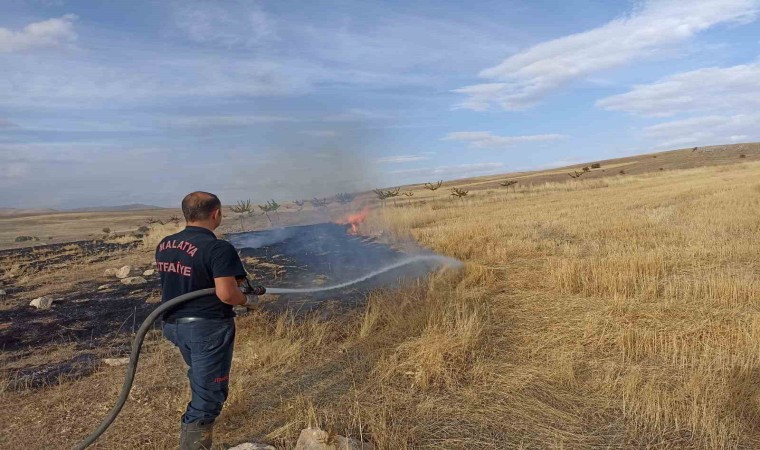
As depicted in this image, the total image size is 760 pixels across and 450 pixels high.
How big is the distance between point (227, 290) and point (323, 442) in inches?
47.5

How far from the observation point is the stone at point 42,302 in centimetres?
839

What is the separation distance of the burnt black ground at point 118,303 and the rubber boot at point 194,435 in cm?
252

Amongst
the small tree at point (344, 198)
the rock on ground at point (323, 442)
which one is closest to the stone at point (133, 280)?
the rock on ground at point (323, 442)

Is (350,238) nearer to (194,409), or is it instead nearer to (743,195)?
(194,409)

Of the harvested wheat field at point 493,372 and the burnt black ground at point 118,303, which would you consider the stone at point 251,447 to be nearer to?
the harvested wheat field at point 493,372

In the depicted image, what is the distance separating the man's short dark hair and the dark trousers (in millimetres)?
706

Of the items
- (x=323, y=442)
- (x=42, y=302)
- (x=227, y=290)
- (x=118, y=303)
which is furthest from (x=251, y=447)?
(x=42, y=302)

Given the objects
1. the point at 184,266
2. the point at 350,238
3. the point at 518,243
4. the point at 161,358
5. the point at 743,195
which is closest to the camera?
the point at 184,266

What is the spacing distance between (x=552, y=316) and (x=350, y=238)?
10.2 metres

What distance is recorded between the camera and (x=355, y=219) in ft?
57.9

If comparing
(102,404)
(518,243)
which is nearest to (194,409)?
(102,404)

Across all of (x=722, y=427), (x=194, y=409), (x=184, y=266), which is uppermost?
(x=184, y=266)

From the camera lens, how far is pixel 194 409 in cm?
328

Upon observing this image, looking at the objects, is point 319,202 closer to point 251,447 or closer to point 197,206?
point 197,206
